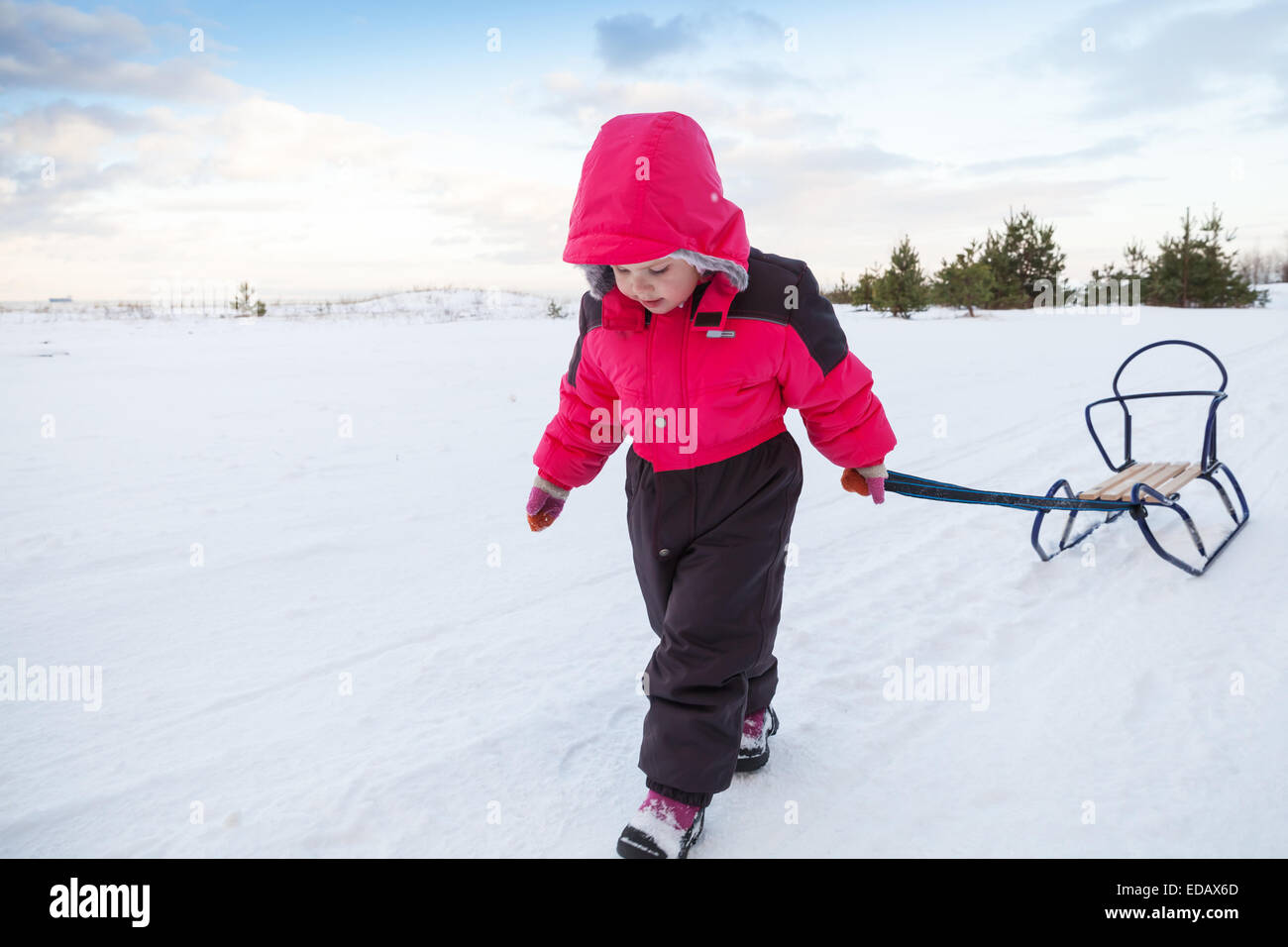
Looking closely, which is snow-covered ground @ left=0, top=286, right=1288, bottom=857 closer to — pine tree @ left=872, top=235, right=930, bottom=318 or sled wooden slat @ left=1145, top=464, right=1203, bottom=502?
sled wooden slat @ left=1145, top=464, right=1203, bottom=502

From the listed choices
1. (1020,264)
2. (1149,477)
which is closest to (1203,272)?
(1020,264)

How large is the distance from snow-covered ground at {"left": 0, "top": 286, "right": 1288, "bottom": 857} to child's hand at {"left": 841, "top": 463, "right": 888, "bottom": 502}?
2.40ft

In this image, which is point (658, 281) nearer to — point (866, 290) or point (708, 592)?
point (708, 592)

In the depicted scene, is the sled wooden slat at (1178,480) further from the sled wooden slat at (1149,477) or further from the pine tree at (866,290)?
the pine tree at (866,290)

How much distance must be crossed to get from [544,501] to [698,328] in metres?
0.72

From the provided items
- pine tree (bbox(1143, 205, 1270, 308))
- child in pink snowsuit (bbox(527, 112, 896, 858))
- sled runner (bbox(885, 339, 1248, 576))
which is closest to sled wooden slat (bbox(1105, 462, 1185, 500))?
sled runner (bbox(885, 339, 1248, 576))

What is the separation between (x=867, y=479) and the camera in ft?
6.75

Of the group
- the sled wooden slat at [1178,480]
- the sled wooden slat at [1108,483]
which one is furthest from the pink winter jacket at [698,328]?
the sled wooden slat at [1178,480]

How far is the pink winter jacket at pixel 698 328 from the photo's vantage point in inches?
65.4

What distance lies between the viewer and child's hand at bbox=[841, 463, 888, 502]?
2039 mm

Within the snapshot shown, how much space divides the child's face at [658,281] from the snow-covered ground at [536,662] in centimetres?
125
